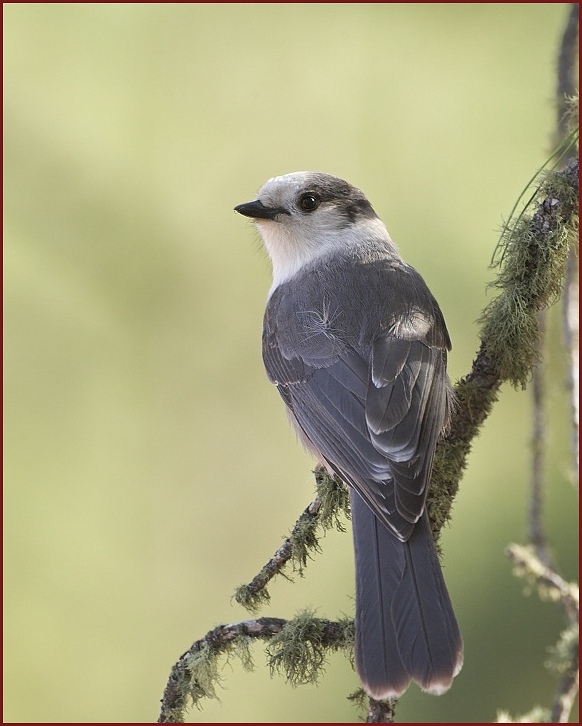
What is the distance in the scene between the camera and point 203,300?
14.3 ft

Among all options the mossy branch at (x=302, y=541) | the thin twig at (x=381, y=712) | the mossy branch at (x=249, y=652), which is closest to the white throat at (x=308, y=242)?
the mossy branch at (x=302, y=541)

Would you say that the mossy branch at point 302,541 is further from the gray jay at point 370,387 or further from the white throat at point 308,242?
the white throat at point 308,242

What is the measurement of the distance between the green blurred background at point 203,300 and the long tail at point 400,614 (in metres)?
1.62

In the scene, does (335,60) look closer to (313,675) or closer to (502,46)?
(502,46)

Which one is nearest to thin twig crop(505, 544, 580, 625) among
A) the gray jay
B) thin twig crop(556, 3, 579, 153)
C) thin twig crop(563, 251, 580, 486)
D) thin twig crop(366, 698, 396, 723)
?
thin twig crop(563, 251, 580, 486)

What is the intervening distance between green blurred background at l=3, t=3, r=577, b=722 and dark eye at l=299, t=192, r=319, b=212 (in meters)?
0.69

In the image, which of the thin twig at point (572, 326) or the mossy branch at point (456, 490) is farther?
the thin twig at point (572, 326)

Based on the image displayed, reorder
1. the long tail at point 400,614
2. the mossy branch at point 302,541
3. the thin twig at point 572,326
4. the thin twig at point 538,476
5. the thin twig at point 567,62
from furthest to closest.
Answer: the thin twig at point 538,476, the thin twig at point 567,62, the thin twig at point 572,326, the mossy branch at point 302,541, the long tail at point 400,614

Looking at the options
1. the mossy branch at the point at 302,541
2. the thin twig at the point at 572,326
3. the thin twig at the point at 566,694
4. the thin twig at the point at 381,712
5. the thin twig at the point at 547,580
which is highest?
the thin twig at the point at 572,326

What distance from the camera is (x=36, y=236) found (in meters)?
4.38

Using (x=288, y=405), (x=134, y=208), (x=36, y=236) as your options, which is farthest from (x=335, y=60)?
(x=288, y=405)

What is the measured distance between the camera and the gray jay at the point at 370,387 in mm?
2193

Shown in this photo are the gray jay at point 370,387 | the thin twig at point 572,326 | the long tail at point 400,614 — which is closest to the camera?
the long tail at point 400,614

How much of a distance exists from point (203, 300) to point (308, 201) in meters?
1.12
